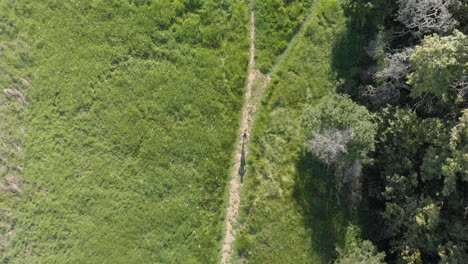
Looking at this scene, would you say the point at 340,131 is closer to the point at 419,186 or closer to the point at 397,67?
the point at 397,67

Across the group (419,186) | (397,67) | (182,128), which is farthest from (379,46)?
(182,128)

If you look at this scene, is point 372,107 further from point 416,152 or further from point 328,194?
point 328,194

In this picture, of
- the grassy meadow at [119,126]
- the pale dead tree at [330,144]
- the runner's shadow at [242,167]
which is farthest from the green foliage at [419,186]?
the grassy meadow at [119,126]

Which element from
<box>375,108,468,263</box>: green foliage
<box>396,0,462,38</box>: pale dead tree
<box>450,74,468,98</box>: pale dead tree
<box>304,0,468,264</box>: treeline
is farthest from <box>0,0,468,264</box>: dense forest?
<box>450,74,468,98</box>: pale dead tree

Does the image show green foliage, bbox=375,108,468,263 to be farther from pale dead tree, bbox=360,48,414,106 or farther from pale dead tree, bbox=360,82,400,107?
pale dead tree, bbox=360,48,414,106

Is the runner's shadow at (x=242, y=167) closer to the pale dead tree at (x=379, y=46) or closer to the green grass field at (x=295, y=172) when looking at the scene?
the green grass field at (x=295, y=172)

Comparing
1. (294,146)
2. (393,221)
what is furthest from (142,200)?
(393,221)
